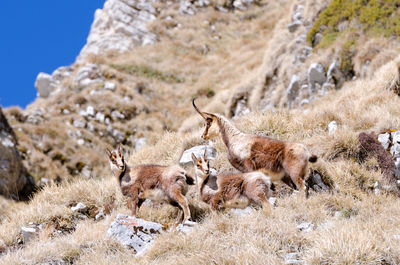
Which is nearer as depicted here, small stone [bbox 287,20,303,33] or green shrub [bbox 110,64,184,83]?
small stone [bbox 287,20,303,33]

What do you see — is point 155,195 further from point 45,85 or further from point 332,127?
point 45,85

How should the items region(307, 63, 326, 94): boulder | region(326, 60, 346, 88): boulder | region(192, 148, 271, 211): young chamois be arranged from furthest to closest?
region(307, 63, 326, 94): boulder
region(326, 60, 346, 88): boulder
region(192, 148, 271, 211): young chamois

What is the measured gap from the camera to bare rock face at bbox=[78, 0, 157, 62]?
27780mm

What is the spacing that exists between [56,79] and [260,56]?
43.8 feet

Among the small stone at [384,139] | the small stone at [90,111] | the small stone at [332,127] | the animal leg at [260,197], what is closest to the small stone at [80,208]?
the animal leg at [260,197]

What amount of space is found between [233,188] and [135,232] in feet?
4.84

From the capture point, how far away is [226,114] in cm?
1755

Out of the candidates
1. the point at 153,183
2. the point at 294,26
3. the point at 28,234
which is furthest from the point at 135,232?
the point at 294,26

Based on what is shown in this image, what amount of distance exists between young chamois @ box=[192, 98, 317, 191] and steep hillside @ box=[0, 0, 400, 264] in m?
0.35

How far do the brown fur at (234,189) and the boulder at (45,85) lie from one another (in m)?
21.3

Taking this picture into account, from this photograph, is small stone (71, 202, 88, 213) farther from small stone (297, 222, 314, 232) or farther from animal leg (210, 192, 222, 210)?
small stone (297, 222, 314, 232)

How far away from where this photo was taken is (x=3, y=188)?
44.0ft

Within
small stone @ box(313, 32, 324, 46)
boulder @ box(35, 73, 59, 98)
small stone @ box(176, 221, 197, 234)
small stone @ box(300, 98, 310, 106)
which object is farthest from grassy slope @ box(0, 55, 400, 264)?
boulder @ box(35, 73, 59, 98)

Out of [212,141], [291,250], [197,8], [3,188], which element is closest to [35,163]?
[3,188]
